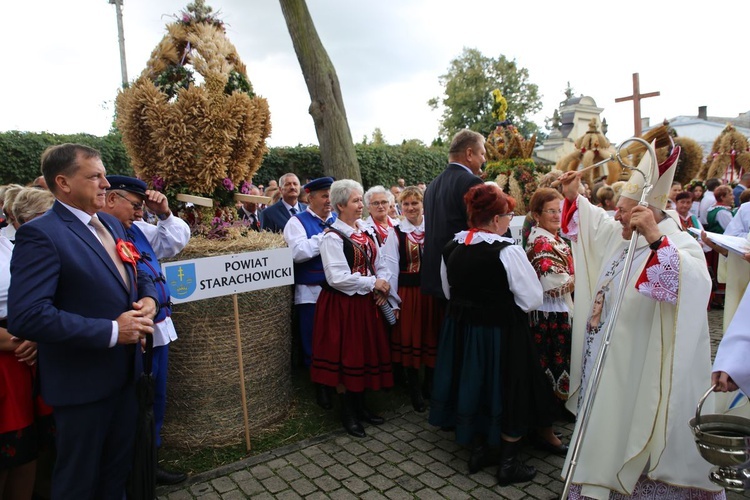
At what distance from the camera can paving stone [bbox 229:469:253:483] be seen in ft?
11.5

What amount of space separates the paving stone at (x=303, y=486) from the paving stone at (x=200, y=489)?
53cm

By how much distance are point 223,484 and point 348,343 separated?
1.34 meters

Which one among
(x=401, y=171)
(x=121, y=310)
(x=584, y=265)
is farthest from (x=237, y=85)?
(x=401, y=171)

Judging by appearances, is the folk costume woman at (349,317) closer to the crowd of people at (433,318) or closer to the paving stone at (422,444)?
the crowd of people at (433,318)

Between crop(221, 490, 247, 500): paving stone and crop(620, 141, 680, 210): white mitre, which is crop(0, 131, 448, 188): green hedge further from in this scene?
crop(620, 141, 680, 210): white mitre

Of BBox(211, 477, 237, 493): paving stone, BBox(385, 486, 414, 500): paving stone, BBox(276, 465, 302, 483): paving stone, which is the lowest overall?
BBox(385, 486, 414, 500): paving stone

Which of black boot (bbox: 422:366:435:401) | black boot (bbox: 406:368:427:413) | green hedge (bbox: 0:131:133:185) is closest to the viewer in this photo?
black boot (bbox: 406:368:427:413)

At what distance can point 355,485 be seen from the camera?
11.2ft

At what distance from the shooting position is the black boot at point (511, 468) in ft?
11.0

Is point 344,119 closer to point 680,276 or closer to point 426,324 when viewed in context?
point 426,324

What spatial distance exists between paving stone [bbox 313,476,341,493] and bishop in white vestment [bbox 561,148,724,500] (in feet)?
4.91

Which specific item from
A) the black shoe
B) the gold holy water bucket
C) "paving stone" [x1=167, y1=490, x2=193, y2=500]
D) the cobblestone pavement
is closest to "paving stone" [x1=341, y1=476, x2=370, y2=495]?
the cobblestone pavement

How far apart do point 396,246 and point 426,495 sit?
2112mm

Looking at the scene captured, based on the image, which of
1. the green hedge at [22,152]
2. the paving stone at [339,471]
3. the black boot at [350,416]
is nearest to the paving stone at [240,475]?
the paving stone at [339,471]
